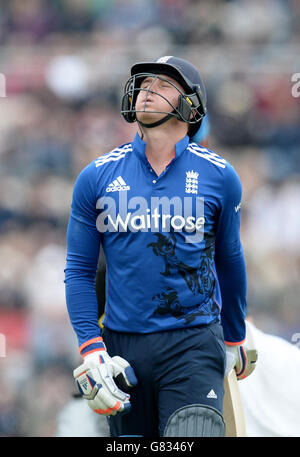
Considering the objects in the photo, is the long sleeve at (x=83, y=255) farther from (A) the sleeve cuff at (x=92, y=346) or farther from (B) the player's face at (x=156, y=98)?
(B) the player's face at (x=156, y=98)

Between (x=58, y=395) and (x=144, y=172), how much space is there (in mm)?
3873

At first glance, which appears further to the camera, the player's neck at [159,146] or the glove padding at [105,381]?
the player's neck at [159,146]

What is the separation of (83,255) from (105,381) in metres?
0.53

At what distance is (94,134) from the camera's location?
24.5 ft

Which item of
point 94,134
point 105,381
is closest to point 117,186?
point 105,381

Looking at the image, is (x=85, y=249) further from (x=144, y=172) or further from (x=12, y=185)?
(x=12, y=185)

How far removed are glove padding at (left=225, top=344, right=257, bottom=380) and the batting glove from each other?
2.11ft

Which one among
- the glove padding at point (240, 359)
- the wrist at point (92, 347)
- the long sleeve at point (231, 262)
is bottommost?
the glove padding at point (240, 359)

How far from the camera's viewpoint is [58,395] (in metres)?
6.41

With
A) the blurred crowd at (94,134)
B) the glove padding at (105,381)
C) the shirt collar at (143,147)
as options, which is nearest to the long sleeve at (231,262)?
the shirt collar at (143,147)

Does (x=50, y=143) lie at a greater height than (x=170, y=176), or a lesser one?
greater

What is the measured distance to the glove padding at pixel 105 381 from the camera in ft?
9.04

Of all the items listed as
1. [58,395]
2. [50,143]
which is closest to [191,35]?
[50,143]

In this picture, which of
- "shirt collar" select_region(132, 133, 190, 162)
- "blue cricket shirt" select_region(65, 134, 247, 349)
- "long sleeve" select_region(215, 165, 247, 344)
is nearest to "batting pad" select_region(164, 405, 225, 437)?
"blue cricket shirt" select_region(65, 134, 247, 349)
